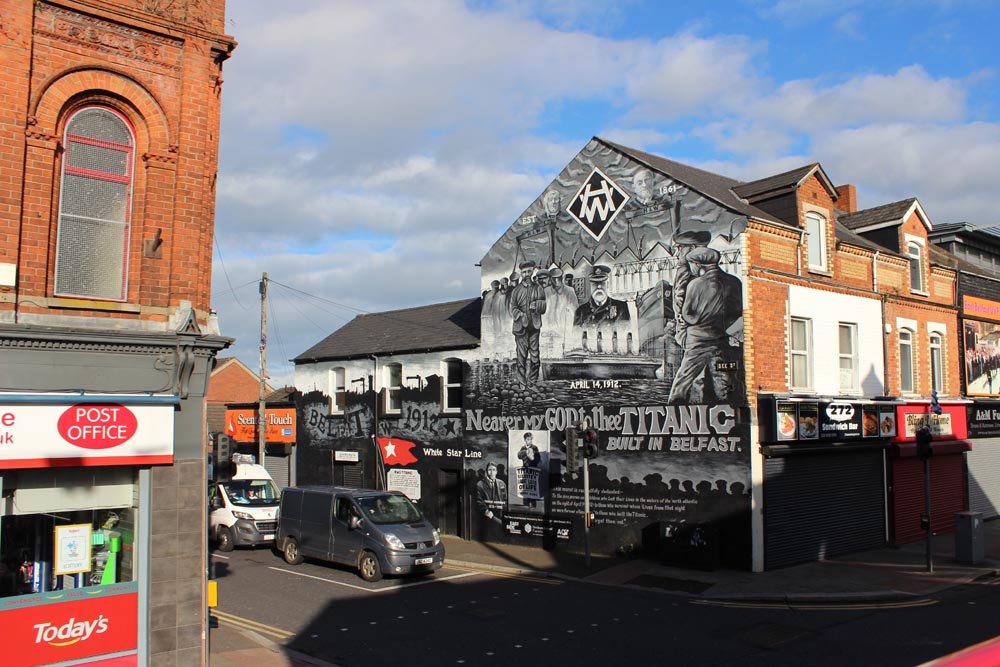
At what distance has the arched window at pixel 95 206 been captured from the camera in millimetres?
10336

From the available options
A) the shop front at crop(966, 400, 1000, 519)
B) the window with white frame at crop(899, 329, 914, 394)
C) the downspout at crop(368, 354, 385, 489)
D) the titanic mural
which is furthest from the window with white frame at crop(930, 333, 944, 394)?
the downspout at crop(368, 354, 385, 489)

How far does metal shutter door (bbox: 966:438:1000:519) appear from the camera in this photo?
26.9 meters

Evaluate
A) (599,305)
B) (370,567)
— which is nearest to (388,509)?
(370,567)

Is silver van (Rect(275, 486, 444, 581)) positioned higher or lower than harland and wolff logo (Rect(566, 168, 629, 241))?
lower

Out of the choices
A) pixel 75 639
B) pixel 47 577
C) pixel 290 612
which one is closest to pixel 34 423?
pixel 47 577

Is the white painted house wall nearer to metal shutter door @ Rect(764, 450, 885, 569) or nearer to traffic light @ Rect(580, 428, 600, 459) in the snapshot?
metal shutter door @ Rect(764, 450, 885, 569)

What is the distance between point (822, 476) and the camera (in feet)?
68.5

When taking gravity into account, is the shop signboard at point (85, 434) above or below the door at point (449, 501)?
above

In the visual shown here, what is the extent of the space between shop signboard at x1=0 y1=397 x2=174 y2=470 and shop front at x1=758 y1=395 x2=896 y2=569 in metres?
13.8

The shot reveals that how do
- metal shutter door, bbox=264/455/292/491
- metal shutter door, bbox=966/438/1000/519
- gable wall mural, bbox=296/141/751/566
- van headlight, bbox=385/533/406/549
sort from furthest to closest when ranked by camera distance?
metal shutter door, bbox=264/455/292/491, metal shutter door, bbox=966/438/1000/519, gable wall mural, bbox=296/141/751/566, van headlight, bbox=385/533/406/549

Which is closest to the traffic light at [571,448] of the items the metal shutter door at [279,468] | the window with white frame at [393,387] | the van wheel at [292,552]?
the van wheel at [292,552]

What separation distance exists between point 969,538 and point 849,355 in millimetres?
5479

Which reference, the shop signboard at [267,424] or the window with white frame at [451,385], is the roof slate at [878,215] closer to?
the window with white frame at [451,385]

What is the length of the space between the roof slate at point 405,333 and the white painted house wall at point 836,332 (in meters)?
9.97
